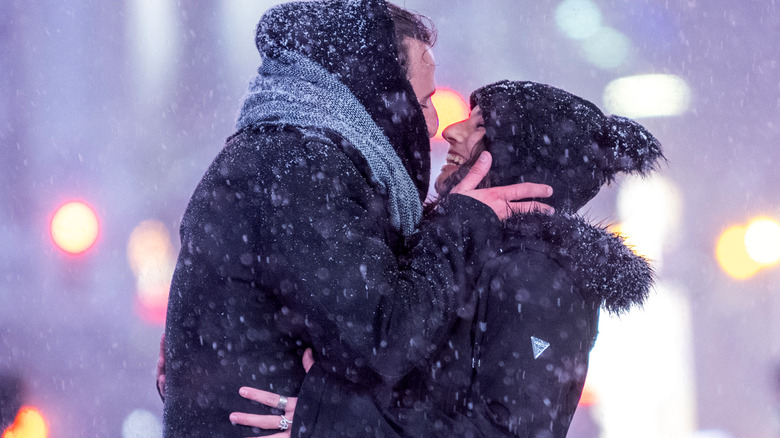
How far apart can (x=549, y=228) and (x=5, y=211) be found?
4.03 metres

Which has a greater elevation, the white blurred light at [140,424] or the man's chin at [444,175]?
the man's chin at [444,175]

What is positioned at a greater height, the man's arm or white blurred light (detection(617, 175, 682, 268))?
white blurred light (detection(617, 175, 682, 268))

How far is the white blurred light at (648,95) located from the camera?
15.2ft

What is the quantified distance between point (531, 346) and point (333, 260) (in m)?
0.49

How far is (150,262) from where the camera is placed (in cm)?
467

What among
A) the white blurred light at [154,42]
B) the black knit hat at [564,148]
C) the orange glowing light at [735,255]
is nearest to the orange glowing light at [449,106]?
the white blurred light at [154,42]

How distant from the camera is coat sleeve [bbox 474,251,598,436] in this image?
1.39 metres

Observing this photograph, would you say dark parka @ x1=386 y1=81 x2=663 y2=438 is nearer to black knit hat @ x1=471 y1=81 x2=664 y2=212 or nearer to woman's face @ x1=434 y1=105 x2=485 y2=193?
black knit hat @ x1=471 y1=81 x2=664 y2=212

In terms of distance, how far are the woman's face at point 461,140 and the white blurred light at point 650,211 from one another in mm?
3088

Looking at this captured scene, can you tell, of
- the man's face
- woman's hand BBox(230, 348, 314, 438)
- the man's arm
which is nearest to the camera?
the man's arm

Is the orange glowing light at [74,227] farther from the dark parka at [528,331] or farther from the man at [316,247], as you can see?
the dark parka at [528,331]

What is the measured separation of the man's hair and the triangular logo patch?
0.63 m

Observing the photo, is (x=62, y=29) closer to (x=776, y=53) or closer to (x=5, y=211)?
(x=5, y=211)

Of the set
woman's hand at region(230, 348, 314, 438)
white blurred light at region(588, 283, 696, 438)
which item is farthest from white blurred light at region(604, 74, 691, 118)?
woman's hand at region(230, 348, 314, 438)
